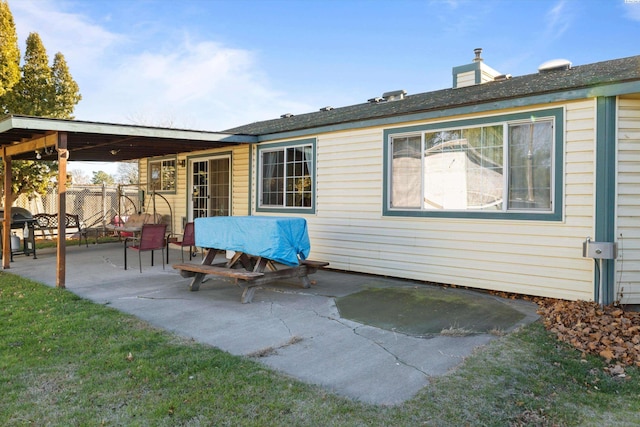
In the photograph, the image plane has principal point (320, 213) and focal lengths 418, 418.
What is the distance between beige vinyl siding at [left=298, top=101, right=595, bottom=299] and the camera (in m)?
5.15

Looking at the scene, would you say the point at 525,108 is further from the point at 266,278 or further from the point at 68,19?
the point at 68,19

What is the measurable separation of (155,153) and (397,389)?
10611 millimetres

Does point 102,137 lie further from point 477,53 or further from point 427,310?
point 477,53

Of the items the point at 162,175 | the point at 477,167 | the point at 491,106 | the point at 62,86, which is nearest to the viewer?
the point at 491,106

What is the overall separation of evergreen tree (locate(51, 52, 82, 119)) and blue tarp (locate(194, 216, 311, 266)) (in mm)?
10981

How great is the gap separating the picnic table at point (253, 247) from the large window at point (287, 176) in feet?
7.91

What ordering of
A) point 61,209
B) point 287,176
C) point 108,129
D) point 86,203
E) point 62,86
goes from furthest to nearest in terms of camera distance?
point 86,203, point 62,86, point 287,176, point 108,129, point 61,209

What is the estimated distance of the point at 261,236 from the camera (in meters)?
5.46

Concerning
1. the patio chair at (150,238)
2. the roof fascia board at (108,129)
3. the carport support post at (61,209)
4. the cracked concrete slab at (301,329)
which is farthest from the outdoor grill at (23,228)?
the roof fascia board at (108,129)

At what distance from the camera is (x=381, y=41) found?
1388cm

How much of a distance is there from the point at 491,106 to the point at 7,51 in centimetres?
1340

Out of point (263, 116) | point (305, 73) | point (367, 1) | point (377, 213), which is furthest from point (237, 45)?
point (377, 213)

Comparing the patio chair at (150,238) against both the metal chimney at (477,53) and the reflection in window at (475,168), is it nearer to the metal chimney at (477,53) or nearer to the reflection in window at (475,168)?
the reflection in window at (475,168)

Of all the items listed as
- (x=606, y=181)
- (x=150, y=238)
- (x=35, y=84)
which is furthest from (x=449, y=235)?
(x=35, y=84)
